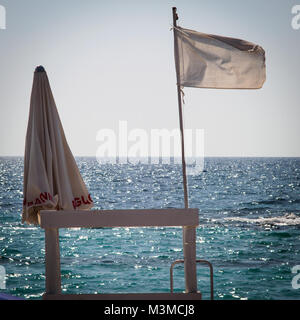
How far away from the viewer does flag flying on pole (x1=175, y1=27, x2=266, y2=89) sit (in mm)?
3568

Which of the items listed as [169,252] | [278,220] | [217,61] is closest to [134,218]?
[217,61]

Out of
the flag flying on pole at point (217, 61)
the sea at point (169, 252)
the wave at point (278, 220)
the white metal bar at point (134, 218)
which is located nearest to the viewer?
the white metal bar at point (134, 218)

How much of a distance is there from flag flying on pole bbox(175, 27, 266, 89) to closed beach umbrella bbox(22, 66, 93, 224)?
928 millimetres

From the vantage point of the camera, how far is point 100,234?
23.5m

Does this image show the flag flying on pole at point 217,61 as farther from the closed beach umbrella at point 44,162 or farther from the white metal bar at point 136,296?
the white metal bar at point 136,296

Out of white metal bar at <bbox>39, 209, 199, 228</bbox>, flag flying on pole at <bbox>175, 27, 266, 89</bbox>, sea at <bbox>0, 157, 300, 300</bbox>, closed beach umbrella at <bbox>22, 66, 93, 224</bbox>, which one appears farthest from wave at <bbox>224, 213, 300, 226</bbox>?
white metal bar at <bbox>39, 209, 199, 228</bbox>

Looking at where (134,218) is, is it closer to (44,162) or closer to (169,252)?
(44,162)

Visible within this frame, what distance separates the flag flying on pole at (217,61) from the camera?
11.7 feet

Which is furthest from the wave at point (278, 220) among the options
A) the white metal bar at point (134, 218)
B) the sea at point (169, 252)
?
the white metal bar at point (134, 218)

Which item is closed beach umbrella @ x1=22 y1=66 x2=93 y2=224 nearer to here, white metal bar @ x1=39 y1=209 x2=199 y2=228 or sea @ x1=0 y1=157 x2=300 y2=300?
white metal bar @ x1=39 y1=209 x2=199 y2=228

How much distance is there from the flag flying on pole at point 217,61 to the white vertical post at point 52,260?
4.35ft

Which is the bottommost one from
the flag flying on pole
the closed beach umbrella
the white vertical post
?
the white vertical post

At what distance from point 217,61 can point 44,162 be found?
1.34 m
